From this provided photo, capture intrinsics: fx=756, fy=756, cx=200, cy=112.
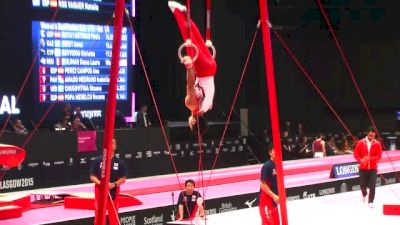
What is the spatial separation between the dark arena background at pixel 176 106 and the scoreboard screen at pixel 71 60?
0.07ft

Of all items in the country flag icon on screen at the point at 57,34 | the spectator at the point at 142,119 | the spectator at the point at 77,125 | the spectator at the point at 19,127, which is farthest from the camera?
the spectator at the point at 142,119

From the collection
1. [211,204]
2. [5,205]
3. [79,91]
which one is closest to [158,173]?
[79,91]

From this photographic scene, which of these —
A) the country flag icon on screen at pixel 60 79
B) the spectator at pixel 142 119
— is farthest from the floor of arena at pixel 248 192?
the country flag icon on screen at pixel 60 79

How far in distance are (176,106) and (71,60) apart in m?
5.47

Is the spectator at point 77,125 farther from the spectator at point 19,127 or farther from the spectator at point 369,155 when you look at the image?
the spectator at point 369,155

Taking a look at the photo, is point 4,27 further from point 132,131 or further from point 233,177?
point 233,177

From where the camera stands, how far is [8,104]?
45.5ft

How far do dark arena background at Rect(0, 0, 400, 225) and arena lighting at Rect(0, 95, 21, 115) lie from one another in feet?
0.09

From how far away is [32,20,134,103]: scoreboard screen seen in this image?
47.7 feet

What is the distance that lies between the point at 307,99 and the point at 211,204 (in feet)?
36.4

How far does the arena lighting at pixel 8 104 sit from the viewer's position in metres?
13.8

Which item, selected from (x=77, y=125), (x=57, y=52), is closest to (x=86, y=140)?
(x=77, y=125)

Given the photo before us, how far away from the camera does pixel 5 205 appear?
429 inches

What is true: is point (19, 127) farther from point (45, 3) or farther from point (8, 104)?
point (45, 3)
